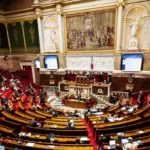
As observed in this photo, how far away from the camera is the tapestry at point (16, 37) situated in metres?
17.7

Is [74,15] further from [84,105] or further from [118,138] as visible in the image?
[118,138]

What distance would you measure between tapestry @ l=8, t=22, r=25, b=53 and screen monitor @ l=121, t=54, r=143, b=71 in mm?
11334

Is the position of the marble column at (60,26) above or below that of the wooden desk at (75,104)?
above

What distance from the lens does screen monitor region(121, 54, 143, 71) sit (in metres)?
12.5

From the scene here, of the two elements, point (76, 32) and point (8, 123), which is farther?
point (76, 32)

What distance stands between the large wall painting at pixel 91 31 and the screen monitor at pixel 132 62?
158 centimetres

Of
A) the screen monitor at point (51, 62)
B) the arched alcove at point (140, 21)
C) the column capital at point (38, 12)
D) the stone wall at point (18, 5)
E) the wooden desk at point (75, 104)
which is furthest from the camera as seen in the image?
the stone wall at point (18, 5)

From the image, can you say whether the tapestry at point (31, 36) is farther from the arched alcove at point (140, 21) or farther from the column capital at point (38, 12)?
the arched alcove at point (140, 21)

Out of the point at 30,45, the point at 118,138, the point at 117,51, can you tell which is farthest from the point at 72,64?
the point at 118,138

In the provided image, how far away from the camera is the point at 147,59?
1231 centimetres

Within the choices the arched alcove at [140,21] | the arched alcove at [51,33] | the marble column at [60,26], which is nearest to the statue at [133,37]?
the arched alcove at [140,21]

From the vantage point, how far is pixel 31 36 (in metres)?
17.1

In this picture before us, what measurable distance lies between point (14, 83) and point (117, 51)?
9.71m

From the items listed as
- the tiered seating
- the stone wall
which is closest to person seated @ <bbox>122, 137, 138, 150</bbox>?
the tiered seating
